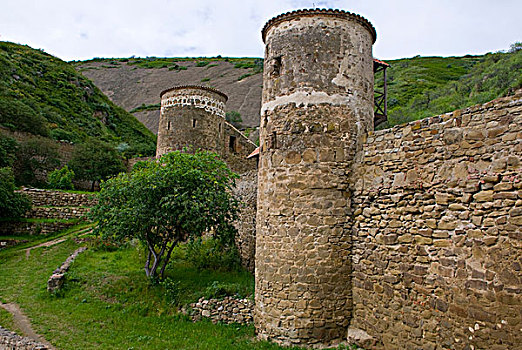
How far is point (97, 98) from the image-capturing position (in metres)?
55.3

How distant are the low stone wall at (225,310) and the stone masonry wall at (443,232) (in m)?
3.07

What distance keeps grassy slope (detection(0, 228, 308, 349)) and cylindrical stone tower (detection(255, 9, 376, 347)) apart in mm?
1169

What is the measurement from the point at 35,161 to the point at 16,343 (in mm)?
24336

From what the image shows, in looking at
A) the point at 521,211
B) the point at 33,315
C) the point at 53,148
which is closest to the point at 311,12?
the point at 521,211

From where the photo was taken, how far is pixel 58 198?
2286cm

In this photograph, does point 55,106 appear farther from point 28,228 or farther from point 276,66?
point 276,66

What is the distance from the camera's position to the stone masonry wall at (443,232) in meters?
5.25

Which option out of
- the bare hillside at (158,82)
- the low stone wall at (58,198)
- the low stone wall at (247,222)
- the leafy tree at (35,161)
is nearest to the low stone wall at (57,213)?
the low stone wall at (58,198)

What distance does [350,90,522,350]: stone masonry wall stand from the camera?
5246mm

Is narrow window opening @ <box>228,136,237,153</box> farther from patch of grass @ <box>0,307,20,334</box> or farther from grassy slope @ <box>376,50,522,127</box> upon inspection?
patch of grass @ <box>0,307,20,334</box>

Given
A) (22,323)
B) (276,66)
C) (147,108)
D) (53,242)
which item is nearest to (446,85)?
(276,66)

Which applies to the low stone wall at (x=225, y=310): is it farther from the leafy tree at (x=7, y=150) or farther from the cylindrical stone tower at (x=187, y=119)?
the leafy tree at (x=7, y=150)

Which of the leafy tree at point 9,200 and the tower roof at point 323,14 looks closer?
the tower roof at point 323,14

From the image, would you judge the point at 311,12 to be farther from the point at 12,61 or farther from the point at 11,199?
the point at 12,61
